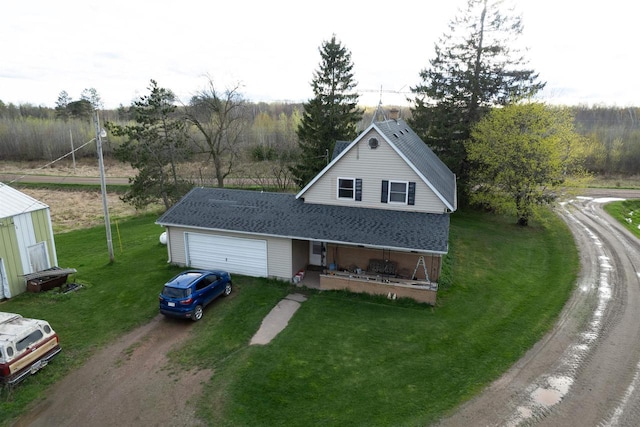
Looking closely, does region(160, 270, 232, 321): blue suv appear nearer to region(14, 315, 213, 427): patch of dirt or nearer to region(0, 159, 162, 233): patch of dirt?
region(14, 315, 213, 427): patch of dirt

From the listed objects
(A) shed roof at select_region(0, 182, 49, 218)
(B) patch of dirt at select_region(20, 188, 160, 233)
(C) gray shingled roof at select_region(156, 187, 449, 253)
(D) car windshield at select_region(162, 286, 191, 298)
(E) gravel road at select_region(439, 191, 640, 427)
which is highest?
(A) shed roof at select_region(0, 182, 49, 218)

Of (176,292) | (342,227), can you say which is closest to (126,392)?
(176,292)

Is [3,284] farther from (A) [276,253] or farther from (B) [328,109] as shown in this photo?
(B) [328,109]

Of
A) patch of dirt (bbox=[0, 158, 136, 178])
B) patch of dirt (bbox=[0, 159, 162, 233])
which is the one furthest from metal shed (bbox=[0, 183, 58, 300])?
patch of dirt (bbox=[0, 158, 136, 178])

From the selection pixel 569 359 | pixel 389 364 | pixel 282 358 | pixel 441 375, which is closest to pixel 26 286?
pixel 282 358

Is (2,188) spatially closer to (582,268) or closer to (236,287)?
(236,287)

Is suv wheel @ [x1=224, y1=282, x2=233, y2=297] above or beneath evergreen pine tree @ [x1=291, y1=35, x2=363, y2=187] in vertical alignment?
beneath

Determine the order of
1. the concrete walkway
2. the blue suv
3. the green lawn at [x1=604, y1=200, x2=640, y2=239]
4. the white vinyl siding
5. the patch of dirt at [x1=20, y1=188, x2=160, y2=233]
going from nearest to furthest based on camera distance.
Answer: the concrete walkway, the blue suv, the white vinyl siding, the green lawn at [x1=604, y1=200, x2=640, y2=239], the patch of dirt at [x1=20, y1=188, x2=160, y2=233]
